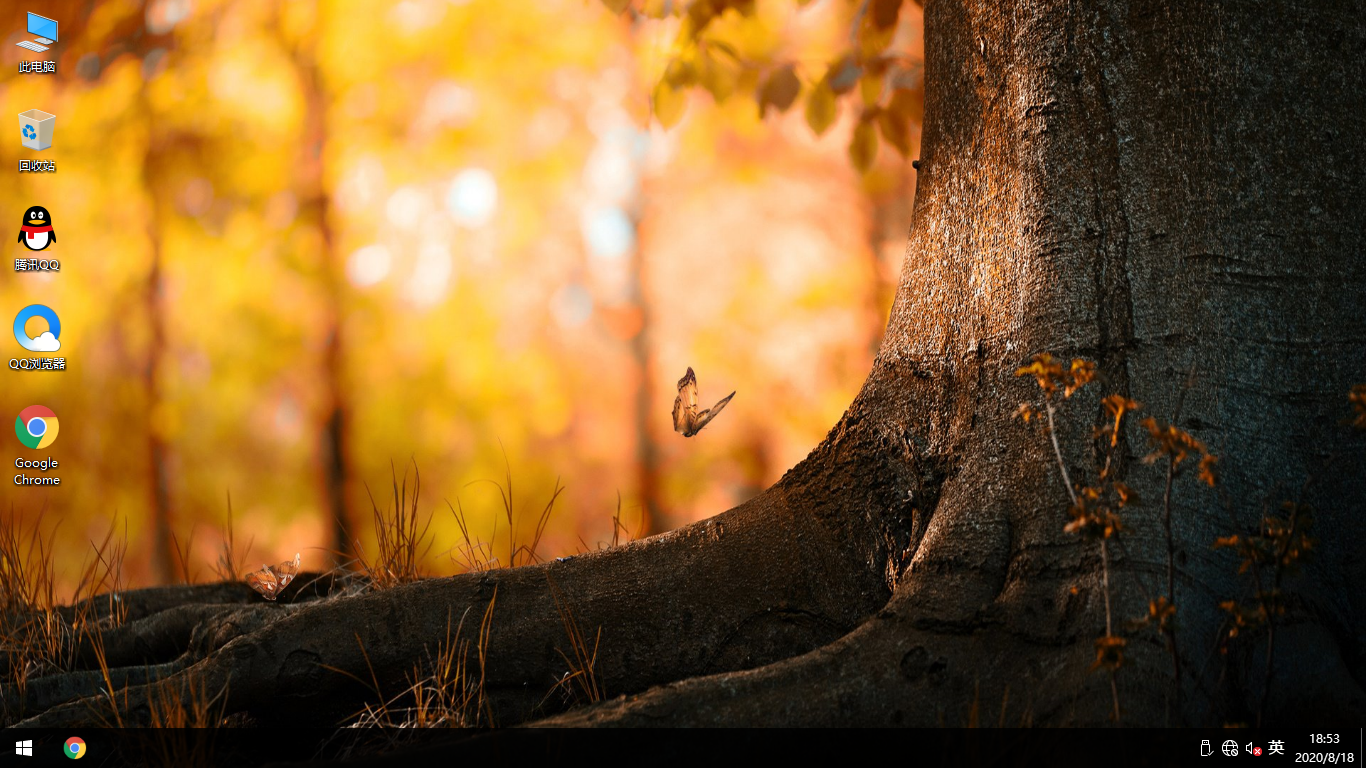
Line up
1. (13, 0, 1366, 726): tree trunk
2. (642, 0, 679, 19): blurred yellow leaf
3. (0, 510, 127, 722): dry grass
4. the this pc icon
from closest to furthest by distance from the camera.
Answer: (13, 0, 1366, 726): tree trunk
(0, 510, 127, 722): dry grass
(642, 0, 679, 19): blurred yellow leaf
the this pc icon

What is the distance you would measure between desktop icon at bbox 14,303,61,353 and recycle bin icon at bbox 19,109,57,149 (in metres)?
0.79

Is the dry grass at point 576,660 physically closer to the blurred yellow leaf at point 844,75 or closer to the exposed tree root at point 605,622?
the exposed tree root at point 605,622

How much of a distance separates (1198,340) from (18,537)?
3.27 metres

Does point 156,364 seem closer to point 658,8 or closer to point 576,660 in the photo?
point 658,8

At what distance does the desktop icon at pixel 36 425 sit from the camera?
3535 millimetres

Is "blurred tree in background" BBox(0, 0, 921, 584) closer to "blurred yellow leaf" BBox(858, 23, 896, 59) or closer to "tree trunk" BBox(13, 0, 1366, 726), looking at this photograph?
"blurred yellow leaf" BBox(858, 23, 896, 59)

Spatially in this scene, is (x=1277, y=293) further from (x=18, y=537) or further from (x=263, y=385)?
(x=263, y=385)

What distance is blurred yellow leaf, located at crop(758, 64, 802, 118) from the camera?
2.93 metres

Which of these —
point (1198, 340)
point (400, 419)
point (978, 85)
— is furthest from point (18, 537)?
point (400, 419)

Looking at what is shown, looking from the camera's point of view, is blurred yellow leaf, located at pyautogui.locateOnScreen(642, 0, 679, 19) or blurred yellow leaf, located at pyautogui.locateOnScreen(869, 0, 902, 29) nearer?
blurred yellow leaf, located at pyautogui.locateOnScreen(869, 0, 902, 29)

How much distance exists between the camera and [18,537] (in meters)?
2.66

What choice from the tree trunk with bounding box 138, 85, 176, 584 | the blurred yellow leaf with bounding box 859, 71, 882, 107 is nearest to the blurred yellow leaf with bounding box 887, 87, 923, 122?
the blurred yellow leaf with bounding box 859, 71, 882, 107

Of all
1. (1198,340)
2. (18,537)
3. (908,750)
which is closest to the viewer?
(908,750)

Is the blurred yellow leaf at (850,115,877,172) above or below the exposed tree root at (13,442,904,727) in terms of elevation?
above
